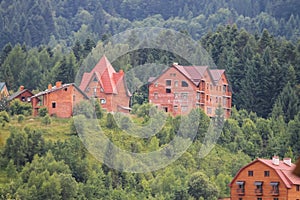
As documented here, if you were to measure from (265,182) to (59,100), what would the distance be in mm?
15276

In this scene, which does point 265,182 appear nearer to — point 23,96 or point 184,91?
point 184,91

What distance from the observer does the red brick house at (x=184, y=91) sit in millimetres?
79750

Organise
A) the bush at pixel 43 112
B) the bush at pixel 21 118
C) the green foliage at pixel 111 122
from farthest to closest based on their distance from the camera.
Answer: the bush at pixel 43 112 < the bush at pixel 21 118 < the green foliage at pixel 111 122

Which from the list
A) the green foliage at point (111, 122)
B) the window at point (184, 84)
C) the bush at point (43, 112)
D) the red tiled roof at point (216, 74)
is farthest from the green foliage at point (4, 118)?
the red tiled roof at point (216, 74)

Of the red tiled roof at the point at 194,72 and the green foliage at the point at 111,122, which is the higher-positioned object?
the red tiled roof at the point at 194,72

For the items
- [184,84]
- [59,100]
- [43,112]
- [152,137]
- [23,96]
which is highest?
[184,84]

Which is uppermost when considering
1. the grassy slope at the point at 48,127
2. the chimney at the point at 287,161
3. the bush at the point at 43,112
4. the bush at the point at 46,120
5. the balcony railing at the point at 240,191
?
the bush at the point at 43,112

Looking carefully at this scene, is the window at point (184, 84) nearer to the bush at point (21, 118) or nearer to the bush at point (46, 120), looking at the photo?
the bush at point (46, 120)

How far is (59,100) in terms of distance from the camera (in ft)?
247

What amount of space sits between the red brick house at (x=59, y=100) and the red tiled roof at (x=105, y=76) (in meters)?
2.25

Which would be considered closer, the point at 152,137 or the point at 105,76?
the point at 152,137

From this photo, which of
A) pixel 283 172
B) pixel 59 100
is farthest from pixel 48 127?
pixel 283 172

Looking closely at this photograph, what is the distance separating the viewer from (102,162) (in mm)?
69438

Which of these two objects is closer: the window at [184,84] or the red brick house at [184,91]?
the red brick house at [184,91]
